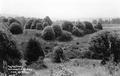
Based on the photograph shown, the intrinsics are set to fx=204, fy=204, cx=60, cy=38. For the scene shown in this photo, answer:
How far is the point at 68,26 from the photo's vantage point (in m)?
48.3

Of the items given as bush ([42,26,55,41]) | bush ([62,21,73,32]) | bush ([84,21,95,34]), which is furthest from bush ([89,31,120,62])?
bush ([84,21,95,34])

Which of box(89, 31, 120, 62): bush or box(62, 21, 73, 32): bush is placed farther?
box(62, 21, 73, 32): bush

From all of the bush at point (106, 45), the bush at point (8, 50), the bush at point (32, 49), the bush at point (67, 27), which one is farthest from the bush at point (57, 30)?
the bush at point (8, 50)

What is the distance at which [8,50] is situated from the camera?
33.0 ft

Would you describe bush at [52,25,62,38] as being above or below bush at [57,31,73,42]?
above

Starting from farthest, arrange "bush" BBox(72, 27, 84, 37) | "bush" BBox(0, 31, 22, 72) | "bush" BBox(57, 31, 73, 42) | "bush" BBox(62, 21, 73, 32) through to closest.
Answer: "bush" BBox(62, 21, 73, 32) < "bush" BBox(72, 27, 84, 37) < "bush" BBox(57, 31, 73, 42) < "bush" BBox(0, 31, 22, 72)

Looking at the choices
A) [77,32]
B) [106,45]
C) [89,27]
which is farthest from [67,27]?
[106,45]

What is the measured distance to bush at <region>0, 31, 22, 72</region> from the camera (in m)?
9.84

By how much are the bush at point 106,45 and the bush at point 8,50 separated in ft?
24.8

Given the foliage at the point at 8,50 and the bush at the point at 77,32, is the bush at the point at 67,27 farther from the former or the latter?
the foliage at the point at 8,50

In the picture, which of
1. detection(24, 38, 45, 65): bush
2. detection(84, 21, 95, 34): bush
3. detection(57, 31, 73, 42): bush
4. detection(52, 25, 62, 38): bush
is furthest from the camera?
detection(84, 21, 95, 34): bush

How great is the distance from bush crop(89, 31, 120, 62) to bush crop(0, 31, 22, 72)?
756 centimetres

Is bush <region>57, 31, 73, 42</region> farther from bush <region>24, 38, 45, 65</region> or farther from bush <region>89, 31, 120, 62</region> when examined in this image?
bush <region>89, 31, 120, 62</region>

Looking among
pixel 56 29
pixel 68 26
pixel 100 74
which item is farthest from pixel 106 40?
pixel 68 26
